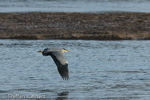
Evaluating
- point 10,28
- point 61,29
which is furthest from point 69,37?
point 10,28

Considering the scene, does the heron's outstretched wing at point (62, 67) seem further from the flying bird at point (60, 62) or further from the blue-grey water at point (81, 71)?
the blue-grey water at point (81, 71)

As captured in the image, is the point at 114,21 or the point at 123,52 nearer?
the point at 123,52

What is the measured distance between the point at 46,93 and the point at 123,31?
1300 centimetres

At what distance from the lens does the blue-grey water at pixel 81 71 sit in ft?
40.2

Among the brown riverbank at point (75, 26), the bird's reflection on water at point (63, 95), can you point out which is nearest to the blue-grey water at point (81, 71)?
the bird's reflection on water at point (63, 95)

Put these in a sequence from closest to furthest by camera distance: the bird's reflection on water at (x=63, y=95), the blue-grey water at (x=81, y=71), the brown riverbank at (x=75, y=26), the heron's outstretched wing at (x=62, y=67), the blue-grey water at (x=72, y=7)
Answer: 1. the heron's outstretched wing at (x=62, y=67)
2. the bird's reflection on water at (x=63, y=95)
3. the blue-grey water at (x=81, y=71)
4. the brown riverbank at (x=75, y=26)
5. the blue-grey water at (x=72, y=7)

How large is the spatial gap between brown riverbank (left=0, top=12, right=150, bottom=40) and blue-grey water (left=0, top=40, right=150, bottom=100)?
3.30ft

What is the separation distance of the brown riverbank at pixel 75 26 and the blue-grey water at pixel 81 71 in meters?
1.00

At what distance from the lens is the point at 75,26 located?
85.8 ft

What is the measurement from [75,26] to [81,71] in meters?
10.6

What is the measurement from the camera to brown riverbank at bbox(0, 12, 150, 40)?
944 inches

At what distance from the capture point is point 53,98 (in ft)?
38.0

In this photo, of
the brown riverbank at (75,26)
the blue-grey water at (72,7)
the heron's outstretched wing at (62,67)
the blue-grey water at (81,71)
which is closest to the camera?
the heron's outstretched wing at (62,67)

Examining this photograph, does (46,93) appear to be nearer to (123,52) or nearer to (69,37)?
(123,52)
